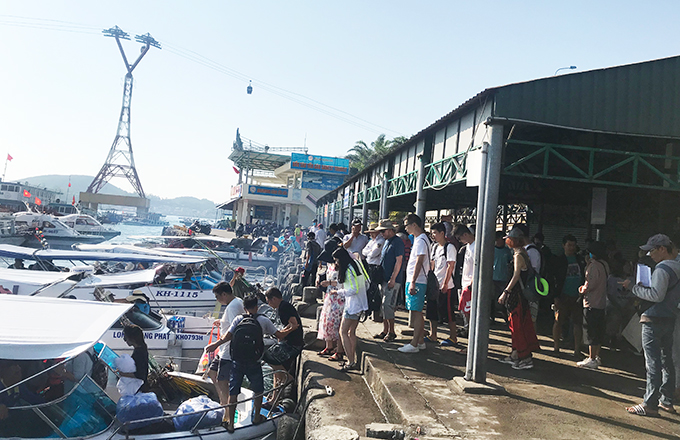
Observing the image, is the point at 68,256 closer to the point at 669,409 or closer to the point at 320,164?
the point at 669,409

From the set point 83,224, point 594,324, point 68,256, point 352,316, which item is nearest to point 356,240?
point 352,316

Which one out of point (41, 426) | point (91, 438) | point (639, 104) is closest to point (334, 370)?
point (91, 438)

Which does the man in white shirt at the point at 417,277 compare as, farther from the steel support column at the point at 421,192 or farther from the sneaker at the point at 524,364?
the steel support column at the point at 421,192

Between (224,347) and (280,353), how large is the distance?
0.81 metres

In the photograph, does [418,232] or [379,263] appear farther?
[379,263]

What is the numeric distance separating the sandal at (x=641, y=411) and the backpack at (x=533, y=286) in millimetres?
1780

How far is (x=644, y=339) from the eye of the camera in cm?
494

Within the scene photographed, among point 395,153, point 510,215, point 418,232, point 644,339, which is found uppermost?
point 395,153

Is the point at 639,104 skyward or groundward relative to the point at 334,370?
skyward

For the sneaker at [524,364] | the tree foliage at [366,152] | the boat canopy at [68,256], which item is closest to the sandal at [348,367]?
the sneaker at [524,364]

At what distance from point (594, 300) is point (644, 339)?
1.69 metres

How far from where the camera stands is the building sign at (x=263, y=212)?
62125 millimetres

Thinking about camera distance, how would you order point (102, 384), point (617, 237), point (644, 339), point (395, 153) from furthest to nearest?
point (395, 153) < point (617, 237) < point (102, 384) < point (644, 339)

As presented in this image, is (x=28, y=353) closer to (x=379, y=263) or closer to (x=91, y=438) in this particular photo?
(x=91, y=438)
